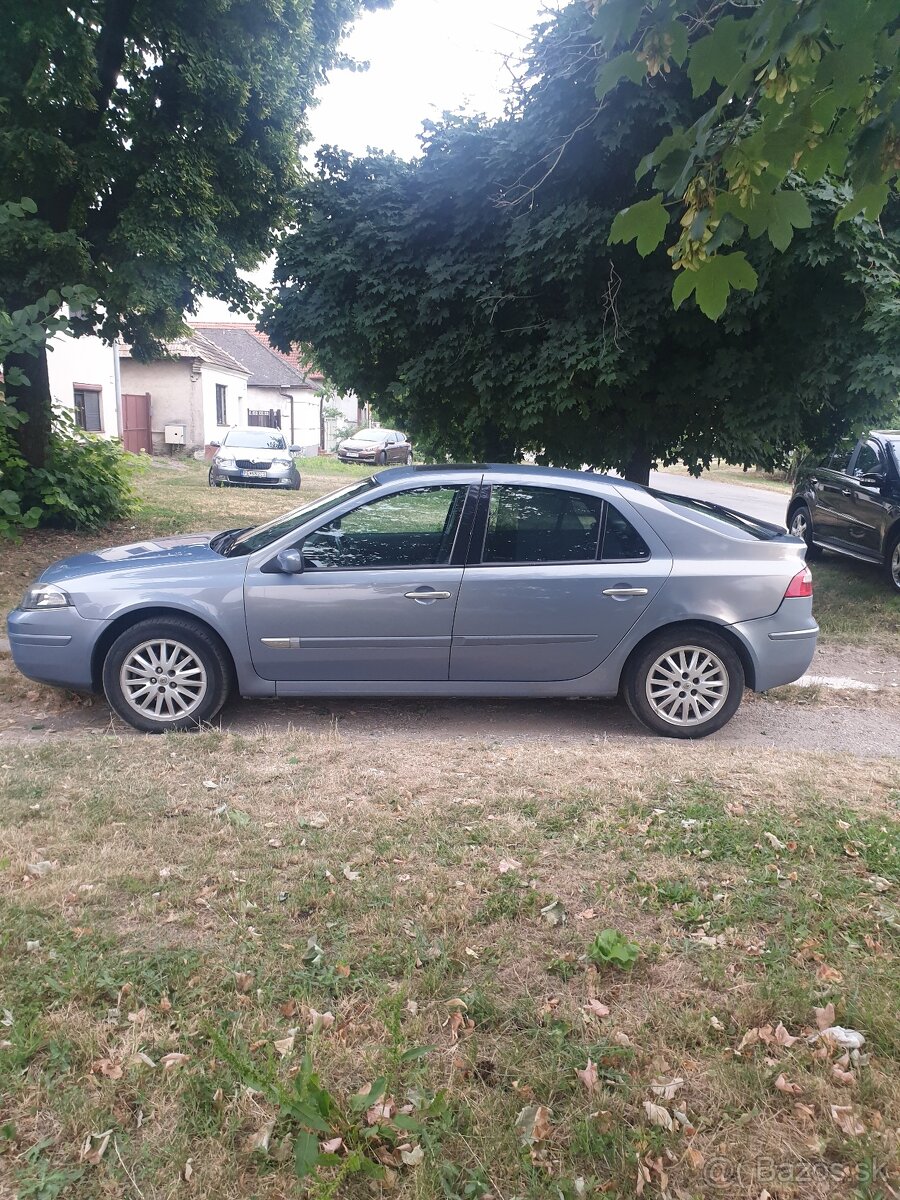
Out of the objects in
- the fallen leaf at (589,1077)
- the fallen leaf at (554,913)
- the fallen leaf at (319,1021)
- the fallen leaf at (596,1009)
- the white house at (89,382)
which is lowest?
the fallen leaf at (589,1077)

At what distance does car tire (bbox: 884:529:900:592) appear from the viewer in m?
9.13

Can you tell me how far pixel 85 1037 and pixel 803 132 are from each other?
10.8ft

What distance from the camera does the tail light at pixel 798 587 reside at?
5285 mm

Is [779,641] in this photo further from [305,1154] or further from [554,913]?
[305,1154]

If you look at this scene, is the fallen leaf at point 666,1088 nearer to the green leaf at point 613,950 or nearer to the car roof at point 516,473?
the green leaf at point 613,950

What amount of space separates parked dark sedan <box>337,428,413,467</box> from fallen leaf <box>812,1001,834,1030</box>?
104 feet

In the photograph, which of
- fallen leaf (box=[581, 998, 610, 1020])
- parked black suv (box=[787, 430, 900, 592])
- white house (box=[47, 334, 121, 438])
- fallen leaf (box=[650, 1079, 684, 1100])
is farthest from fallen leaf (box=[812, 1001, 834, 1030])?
white house (box=[47, 334, 121, 438])

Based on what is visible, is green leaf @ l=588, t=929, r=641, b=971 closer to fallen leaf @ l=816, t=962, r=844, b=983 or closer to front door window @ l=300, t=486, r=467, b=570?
fallen leaf @ l=816, t=962, r=844, b=983

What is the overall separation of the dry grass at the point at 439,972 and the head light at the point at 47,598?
3.73ft

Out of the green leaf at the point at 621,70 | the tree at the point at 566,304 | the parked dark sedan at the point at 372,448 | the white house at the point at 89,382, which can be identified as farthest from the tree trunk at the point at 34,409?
the parked dark sedan at the point at 372,448

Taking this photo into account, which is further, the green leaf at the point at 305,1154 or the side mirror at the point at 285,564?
the side mirror at the point at 285,564

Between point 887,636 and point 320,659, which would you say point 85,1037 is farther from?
point 887,636

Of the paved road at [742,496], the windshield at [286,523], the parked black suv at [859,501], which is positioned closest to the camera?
the windshield at [286,523]

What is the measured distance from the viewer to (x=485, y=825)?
3.78m
